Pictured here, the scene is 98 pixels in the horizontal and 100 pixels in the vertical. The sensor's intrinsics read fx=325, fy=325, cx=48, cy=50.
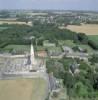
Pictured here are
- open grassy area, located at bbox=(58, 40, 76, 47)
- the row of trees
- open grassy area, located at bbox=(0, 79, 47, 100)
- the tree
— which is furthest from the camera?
open grassy area, located at bbox=(58, 40, 76, 47)

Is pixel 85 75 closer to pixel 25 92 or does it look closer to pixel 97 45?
pixel 25 92

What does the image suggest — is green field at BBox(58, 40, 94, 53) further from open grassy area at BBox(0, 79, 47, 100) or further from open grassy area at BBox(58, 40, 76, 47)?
open grassy area at BBox(0, 79, 47, 100)

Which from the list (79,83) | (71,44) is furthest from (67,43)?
(79,83)

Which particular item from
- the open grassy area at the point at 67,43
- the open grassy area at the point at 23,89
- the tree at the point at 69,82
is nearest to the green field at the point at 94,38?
Answer: the open grassy area at the point at 67,43

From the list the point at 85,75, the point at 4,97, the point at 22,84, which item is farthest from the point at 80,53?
the point at 4,97

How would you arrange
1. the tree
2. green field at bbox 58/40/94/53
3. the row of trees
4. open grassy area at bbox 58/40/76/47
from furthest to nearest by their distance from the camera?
open grassy area at bbox 58/40/76/47, green field at bbox 58/40/94/53, the tree, the row of trees

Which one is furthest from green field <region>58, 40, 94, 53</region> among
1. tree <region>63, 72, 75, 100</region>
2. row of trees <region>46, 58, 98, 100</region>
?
tree <region>63, 72, 75, 100</region>

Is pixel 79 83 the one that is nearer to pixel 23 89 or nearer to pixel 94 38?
pixel 23 89

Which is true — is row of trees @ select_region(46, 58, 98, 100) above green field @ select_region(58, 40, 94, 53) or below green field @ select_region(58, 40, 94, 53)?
above
